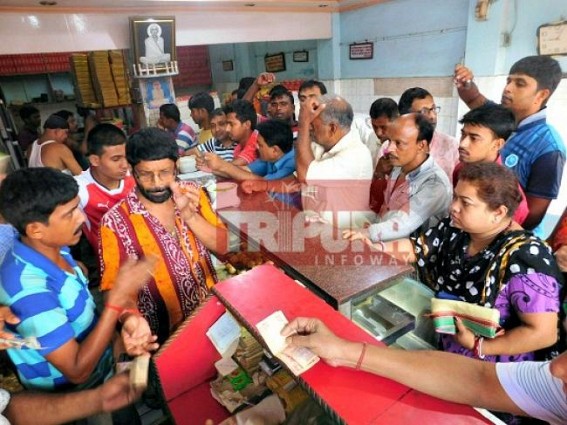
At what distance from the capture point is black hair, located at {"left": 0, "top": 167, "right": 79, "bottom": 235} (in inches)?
55.2

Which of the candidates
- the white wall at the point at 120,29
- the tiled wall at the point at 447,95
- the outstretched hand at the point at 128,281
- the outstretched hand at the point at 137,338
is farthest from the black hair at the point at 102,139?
the tiled wall at the point at 447,95

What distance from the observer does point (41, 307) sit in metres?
1.30

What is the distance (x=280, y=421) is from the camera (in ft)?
4.31

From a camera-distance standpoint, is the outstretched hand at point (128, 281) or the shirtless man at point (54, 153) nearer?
the outstretched hand at point (128, 281)

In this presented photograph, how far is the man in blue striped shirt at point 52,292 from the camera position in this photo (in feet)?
4.30

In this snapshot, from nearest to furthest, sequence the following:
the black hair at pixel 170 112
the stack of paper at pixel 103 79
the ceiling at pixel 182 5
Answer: the ceiling at pixel 182 5, the black hair at pixel 170 112, the stack of paper at pixel 103 79

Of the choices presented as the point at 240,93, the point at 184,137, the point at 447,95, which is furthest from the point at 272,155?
the point at 447,95

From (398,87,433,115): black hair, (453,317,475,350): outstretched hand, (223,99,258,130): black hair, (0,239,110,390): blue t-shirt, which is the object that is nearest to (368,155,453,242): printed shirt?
(453,317,475,350): outstretched hand

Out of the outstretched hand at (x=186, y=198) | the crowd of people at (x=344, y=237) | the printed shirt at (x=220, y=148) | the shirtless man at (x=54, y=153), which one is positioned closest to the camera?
the crowd of people at (x=344, y=237)

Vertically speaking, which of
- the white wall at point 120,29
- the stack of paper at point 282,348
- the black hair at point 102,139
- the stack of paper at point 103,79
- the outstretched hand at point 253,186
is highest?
the white wall at point 120,29

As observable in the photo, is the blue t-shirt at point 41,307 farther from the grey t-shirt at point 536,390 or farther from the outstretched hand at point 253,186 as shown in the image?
the grey t-shirt at point 536,390

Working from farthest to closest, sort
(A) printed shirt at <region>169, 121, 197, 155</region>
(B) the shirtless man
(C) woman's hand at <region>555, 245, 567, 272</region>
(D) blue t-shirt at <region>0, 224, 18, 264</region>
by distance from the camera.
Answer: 1. (A) printed shirt at <region>169, 121, 197, 155</region>
2. (B) the shirtless man
3. (D) blue t-shirt at <region>0, 224, 18, 264</region>
4. (C) woman's hand at <region>555, 245, 567, 272</region>

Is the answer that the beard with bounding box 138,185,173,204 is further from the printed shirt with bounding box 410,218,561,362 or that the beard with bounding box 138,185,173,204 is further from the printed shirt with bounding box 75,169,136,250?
the printed shirt with bounding box 410,218,561,362

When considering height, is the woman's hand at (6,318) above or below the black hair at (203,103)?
below
